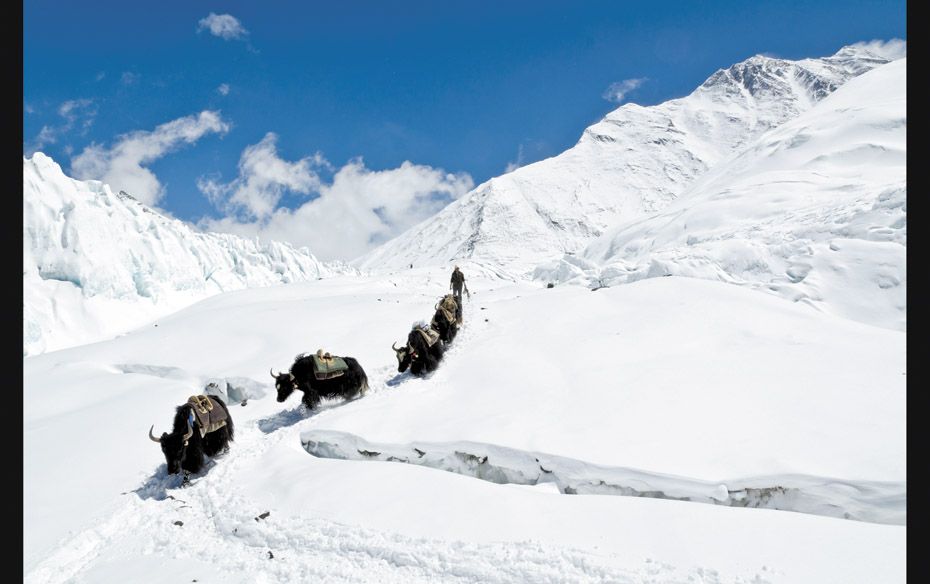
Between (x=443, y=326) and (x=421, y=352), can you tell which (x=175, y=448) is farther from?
(x=443, y=326)

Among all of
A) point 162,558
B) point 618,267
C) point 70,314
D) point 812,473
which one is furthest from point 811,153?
point 70,314

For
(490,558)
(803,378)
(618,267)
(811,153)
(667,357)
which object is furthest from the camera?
(811,153)

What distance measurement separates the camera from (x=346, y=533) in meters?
3.84

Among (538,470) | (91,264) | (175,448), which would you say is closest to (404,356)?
(175,448)

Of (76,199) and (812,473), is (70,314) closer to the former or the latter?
(76,199)

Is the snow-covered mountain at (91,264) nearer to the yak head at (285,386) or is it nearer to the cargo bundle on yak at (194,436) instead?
the yak head at (285,386)

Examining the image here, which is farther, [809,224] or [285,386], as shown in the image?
[809,224]

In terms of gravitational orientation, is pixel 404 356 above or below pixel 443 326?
below

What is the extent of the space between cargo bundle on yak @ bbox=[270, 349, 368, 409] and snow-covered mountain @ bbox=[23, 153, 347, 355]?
78.2 ft

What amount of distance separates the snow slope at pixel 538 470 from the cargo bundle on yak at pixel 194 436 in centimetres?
26

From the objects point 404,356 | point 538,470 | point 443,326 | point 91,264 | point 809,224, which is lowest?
point 538,470

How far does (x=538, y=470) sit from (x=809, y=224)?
13.7 metres

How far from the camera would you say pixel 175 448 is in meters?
5.75

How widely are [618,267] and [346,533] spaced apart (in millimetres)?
13761
